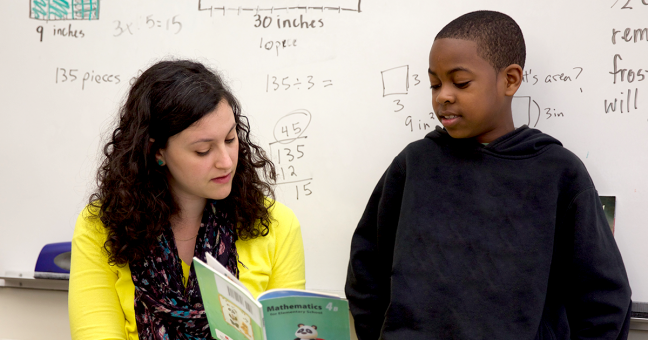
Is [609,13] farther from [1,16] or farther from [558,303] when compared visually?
[1,16]

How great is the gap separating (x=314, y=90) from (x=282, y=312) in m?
0.81

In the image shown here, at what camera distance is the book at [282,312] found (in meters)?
0.90

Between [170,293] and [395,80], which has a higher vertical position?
[395,80]

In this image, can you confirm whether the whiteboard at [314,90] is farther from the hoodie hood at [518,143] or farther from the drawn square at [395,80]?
the hoodie hood at [518,143]

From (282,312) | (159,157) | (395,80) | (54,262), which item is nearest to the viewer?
(282,312)

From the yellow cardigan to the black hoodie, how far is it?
0.28 meters

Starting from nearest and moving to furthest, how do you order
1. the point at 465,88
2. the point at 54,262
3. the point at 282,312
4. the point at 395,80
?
the point at 282,312 < the point at 465,88 < the point at 395,80 < the point at 54,262

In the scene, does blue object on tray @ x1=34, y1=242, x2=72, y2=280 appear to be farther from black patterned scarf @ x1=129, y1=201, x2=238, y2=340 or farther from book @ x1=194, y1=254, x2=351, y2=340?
book @ x1=194, y1=254, x2=351, y2=340

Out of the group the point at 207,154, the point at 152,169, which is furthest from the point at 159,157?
the point at 207,154

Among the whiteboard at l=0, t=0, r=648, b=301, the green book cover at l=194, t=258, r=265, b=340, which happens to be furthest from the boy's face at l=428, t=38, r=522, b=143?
the green book cover at l=194, t=258, r=265, b=340

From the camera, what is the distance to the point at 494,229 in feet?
3.67

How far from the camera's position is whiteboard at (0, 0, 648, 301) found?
132 centimetres

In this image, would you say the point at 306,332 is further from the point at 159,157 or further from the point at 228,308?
the point at 159,157

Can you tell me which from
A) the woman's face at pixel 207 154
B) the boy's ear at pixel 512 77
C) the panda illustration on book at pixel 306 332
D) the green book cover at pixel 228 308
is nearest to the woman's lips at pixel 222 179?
the woman's face at pixel 207 154
